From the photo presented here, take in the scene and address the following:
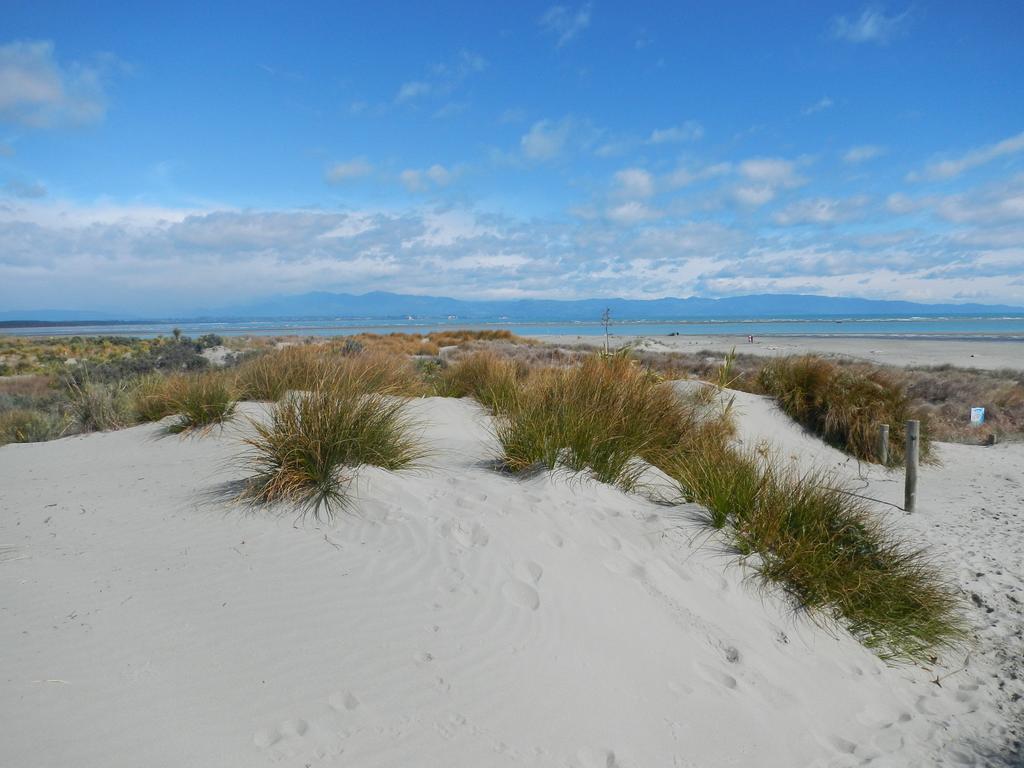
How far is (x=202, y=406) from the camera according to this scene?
7.43m

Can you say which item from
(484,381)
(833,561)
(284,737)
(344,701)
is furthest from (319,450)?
(484,381)

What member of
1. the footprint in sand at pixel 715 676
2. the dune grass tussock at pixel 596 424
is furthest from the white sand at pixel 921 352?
the footprint in sand at pixel 715 676

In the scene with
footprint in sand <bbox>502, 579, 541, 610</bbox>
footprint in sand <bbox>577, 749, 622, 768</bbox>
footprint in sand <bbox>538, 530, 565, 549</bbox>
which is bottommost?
footprint in sand <bbox>577, 749, 622, 768</bbox>

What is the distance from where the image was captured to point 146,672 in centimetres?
293

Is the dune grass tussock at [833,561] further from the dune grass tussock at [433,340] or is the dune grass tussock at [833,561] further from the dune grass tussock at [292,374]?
the dune grass tussock at [433,340]

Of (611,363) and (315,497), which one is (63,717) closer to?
(315,497)

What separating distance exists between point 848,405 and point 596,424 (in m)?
7.68

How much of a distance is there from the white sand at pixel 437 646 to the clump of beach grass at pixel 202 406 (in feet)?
6.56

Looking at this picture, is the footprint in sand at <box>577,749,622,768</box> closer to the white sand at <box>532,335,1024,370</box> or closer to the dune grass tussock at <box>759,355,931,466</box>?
the dune grass tussock at <box>759,355,931,466</box>

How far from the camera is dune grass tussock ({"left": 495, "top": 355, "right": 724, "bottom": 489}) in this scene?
18.8 ft

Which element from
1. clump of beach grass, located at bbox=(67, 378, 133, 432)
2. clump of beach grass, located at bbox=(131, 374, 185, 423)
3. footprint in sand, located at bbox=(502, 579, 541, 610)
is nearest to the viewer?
footprint in sand, located at bbox=(502, 579, 541, 610)

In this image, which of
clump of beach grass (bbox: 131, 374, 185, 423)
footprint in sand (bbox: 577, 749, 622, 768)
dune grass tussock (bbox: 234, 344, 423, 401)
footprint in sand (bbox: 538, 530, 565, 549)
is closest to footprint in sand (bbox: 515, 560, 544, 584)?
footprint in sand (bbox: 538, 530, 565, 549)

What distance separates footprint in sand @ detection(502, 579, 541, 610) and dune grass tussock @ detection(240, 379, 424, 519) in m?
1.56

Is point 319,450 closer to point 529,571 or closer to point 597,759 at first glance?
point 529,571
